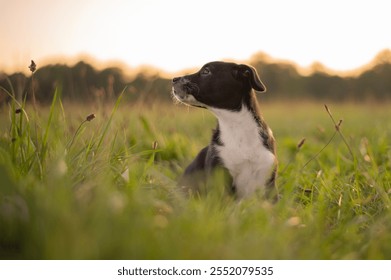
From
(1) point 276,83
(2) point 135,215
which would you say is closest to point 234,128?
(2) point 135,215

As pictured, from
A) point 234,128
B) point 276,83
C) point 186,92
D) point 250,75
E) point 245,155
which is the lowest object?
point 276,83

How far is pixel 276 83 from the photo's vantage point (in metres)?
25.1

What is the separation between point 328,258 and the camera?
258 centimetres

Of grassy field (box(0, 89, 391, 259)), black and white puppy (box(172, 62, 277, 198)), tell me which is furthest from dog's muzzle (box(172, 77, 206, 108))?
grassy field (box(0, 89, 391, 259))

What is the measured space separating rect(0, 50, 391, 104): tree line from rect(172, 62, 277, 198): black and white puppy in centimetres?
134

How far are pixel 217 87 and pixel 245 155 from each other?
673 mm

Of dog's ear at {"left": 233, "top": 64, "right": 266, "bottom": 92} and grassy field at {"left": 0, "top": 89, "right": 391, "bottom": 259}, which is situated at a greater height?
dog's ear at {"left": 233, "top": 64, "right": 266, "bottom": 92}

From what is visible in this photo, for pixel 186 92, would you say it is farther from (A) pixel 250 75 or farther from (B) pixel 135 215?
(B) pixel 135 215

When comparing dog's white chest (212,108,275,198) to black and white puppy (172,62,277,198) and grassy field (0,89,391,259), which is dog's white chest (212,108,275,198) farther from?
grassy field (0,89,391,259)

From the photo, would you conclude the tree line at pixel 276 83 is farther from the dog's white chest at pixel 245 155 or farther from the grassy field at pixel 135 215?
the dog's white chest at pixel 245 155

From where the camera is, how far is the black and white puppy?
3.98m

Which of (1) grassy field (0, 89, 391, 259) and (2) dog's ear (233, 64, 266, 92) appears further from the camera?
(2) dog's ear (233, 64, 266, 92)

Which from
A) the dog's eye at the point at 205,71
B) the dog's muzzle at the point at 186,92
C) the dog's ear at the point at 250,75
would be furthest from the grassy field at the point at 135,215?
the dog's eye at the point at 205,71

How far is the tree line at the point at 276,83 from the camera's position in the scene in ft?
17.4
